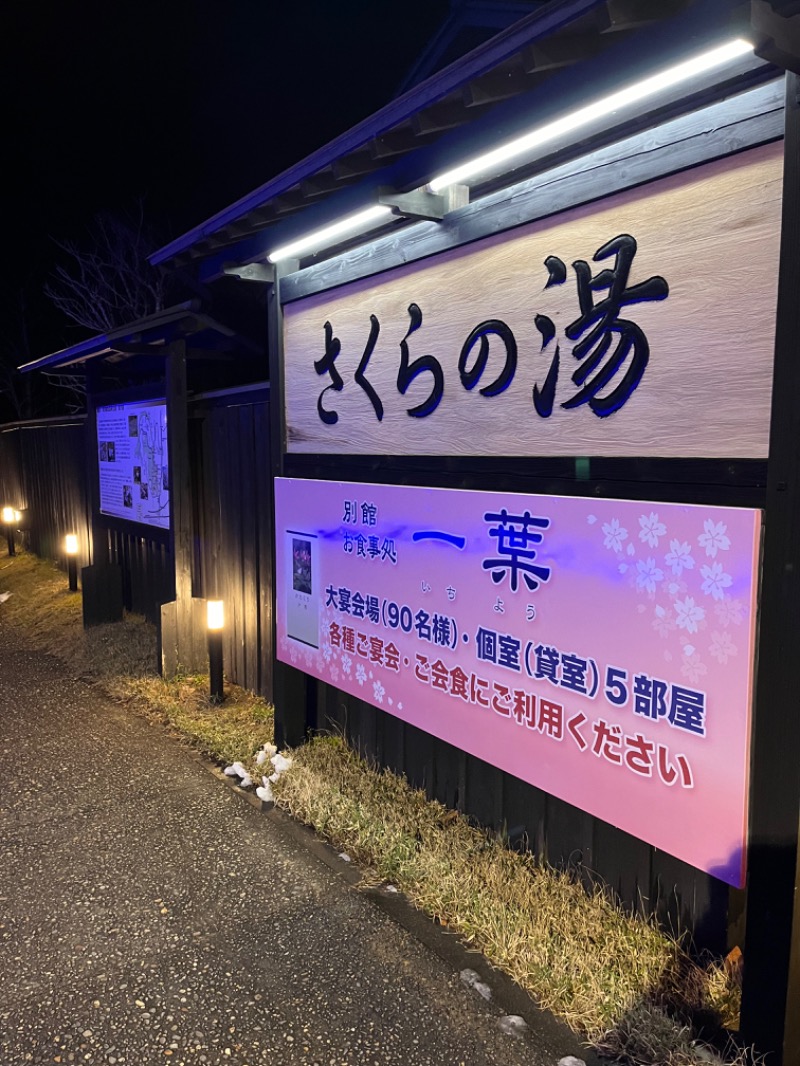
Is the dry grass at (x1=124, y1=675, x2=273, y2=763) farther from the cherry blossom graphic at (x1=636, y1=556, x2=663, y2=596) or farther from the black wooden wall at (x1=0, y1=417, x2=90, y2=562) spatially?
the black wooden wall at (x1=0, y1=417, x2=90, y2=562)

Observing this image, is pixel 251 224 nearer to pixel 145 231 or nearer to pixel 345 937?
pixel 345 937

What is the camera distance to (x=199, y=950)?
349 cm

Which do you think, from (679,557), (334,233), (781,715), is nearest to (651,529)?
(679,557)

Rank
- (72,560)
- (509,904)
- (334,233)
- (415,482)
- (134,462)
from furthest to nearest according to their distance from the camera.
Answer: (72,560)
(134,462)
(334,233)
(415,482)
(509,904)

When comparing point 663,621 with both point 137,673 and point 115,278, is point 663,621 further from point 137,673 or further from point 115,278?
point 115,278

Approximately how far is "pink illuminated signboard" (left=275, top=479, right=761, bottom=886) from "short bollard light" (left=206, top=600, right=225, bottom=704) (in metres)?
1.94

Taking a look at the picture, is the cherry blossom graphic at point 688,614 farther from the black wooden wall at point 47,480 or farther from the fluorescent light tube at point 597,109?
the black wooden wall at point 47,480

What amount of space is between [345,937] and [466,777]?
1.18 meters

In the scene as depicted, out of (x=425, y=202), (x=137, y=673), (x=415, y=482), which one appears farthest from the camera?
(x=137, y=673)

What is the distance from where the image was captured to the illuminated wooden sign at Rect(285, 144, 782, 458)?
8.87ft

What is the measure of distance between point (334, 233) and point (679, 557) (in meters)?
3.11

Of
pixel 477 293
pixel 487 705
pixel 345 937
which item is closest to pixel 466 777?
pixel 487 705

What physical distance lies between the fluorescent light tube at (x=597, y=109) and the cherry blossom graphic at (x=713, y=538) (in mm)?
1556

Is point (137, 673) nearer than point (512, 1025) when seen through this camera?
No
